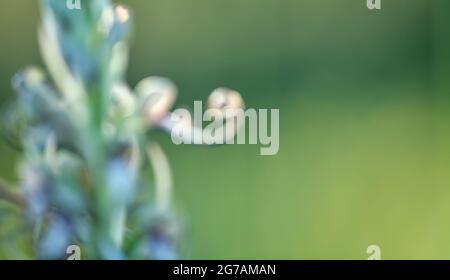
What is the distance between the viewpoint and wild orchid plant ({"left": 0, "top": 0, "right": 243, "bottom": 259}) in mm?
3510

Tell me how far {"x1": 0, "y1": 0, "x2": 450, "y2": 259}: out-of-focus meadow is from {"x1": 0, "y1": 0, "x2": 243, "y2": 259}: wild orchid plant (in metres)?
0.07

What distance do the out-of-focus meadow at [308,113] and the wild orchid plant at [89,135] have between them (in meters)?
0.07

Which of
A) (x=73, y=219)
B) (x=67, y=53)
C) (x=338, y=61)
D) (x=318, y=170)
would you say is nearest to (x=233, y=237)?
(x=318, y=170)

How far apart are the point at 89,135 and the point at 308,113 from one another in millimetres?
1118

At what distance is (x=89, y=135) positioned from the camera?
138 inches

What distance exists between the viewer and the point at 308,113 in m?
3.54

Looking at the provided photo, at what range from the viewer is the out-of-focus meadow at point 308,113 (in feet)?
11.6

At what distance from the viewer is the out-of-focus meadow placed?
3.53 m

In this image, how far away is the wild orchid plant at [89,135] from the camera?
351cm

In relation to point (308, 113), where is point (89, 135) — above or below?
below

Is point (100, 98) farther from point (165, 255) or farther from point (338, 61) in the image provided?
point (338, 61)

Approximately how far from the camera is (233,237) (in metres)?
3.56
